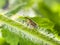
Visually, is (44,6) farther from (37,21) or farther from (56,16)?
(37,21)

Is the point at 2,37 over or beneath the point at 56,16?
beneath

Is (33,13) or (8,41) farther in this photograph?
(33,13)

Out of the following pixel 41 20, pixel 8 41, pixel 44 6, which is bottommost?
pixel 8 41

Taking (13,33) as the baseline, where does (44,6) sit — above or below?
above

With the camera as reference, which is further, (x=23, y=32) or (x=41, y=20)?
(x=41, y=20)

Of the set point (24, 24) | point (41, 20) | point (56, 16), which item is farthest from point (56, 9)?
point (24, 24)

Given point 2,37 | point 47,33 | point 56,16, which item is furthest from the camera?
point 56,16

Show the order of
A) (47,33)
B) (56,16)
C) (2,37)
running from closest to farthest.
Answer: (47,33) < (2,37) < (56,16)

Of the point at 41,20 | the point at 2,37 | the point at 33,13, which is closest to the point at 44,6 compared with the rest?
the point at 33,13

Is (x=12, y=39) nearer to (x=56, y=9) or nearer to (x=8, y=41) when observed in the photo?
(x=8, y=41)
